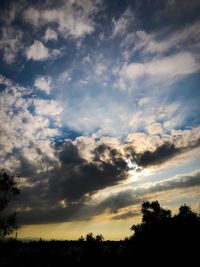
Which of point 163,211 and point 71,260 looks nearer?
point 71,260

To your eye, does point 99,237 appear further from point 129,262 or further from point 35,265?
point 35,265

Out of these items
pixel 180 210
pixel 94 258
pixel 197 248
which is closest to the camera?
pixel 197 248

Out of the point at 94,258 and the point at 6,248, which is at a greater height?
the point at 6,248

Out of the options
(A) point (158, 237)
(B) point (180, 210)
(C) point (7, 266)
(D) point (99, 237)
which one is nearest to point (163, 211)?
(B) point (180, 210)

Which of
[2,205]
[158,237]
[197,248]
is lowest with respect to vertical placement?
[197,248]

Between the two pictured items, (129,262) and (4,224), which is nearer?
(129,262)

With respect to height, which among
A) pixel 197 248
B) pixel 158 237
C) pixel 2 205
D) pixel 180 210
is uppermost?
pixel 2 205

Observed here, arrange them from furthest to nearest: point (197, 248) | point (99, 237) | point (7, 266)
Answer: point (7, 266)
point (99, 237)
point (197, 248)

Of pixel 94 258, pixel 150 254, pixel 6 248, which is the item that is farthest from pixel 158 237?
pixel 6 248

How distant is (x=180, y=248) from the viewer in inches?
1209

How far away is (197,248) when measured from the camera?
1177 inches

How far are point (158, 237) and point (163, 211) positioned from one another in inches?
1218

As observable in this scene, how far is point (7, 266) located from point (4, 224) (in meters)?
8.88

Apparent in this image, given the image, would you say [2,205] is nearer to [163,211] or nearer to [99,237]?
[99,237]
